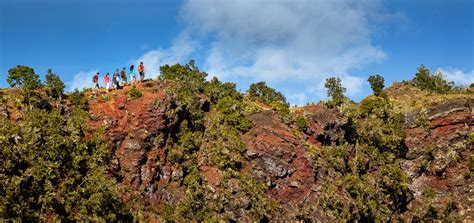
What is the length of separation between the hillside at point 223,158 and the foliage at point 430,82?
722 inches

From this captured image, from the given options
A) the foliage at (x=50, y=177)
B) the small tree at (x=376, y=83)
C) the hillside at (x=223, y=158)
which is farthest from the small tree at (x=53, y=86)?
the small tree at (x=376, y=83)

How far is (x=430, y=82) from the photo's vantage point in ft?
286

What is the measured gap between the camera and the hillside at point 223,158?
39.5 meters

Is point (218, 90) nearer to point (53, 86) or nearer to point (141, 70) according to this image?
point (141, 70)

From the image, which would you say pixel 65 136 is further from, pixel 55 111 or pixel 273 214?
pixel 273 214

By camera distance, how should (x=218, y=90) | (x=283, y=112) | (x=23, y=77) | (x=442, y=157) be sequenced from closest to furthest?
(x=23, y=77) → (x=442, y=157) → (x=283, y=112) → (x=218, y=90)

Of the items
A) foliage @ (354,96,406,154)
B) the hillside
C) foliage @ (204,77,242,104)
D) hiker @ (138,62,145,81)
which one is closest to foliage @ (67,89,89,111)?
the hillside

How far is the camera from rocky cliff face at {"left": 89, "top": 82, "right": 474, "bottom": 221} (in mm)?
46794

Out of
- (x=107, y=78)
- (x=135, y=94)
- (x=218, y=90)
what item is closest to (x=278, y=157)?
(x=218, y=90)

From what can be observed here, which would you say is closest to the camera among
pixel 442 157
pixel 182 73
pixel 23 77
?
pixel 23 77

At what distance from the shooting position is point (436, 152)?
59.3 metres

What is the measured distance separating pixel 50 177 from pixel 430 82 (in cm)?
7631

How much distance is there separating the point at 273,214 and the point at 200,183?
9.09m

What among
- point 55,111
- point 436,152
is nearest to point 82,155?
point 55,111
